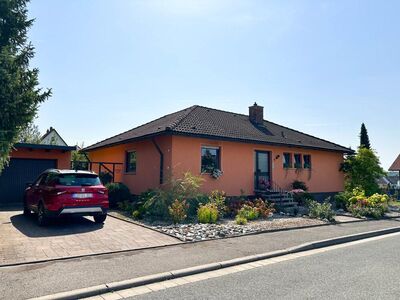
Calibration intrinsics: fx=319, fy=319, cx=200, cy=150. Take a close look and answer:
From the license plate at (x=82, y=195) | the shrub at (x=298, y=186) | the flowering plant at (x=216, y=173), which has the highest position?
the flowering plant at (x=216, y=173)

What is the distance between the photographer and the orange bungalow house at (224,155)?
14.6 m

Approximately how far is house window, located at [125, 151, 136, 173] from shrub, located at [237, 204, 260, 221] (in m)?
7.31

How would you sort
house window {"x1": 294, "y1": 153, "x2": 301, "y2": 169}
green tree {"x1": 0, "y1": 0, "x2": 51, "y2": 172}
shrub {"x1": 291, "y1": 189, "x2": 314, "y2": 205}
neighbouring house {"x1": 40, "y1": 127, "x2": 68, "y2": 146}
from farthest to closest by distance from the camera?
neighbouring house {"x1": 40, "y1": 127, "x2": 68, "y2": 146} → house window {"x1": 294, "y1": 153, "x2": 301, "y2": 169} → shrub {"x1": 291, "y1": 189, "x2": 314, "y2": 205} → green tree {"x1": 0, "y1": 0, "x2": 51, "y2": 172}

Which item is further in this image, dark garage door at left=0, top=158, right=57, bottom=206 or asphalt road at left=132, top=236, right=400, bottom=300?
dark garage door at left=0, top=158, right=57, bottom=206

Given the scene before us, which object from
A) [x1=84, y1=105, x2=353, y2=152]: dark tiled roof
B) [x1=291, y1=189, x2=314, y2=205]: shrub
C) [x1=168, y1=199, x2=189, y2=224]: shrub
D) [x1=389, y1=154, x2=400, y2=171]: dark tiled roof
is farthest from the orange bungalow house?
[x1=389, y1=154, x2=400, y2=171]: dark tiled roof

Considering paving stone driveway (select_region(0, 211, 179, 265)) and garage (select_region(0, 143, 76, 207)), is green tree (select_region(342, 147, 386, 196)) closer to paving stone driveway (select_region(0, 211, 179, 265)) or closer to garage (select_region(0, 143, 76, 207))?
paving stone driveway (select_region(0, 211, 179, 265))

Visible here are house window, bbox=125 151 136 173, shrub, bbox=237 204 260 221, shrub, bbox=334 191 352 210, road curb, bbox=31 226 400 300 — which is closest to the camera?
road curb, bbox=31 226 400 300

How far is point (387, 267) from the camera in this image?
249 inches

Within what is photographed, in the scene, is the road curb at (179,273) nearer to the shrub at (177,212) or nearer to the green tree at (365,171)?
the shrub at (177,212)

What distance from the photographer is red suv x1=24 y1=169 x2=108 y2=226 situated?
9445mm

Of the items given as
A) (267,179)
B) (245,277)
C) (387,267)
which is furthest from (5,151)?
(267,179)

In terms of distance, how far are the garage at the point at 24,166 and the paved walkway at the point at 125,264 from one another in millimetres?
11173

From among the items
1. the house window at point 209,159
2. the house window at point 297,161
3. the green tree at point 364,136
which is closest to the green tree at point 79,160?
the house window at point 209,159

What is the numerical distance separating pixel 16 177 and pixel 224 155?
34.1ft
